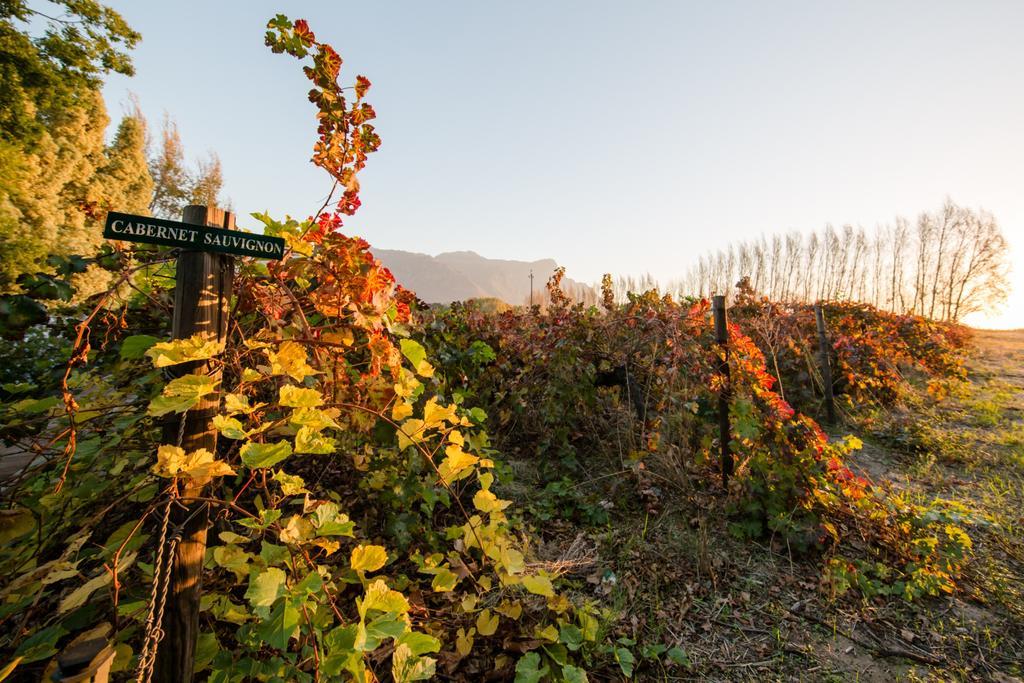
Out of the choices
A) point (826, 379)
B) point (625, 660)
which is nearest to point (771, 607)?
point (625, 660)

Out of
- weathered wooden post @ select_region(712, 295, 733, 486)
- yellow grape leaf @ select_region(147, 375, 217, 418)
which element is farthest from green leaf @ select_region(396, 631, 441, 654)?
weathered wooden post @ select_region(712, 295, 733, 486)

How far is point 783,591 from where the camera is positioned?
2602mm

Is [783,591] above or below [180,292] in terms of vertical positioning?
below

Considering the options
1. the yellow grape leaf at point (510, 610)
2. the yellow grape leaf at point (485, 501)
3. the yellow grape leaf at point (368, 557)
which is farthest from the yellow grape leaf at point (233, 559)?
the yellow grape leaf at point (510, 610)

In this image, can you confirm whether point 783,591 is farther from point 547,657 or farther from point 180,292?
point 180,292

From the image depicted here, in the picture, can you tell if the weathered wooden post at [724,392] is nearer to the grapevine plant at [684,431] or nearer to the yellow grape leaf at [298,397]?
the grapevine plant at [684,431]

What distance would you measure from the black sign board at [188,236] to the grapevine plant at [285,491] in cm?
8

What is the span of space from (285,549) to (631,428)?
320cm

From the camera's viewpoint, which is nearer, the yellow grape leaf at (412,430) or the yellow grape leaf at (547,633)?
the yellow grape leaf at (412,430)

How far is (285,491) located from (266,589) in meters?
0.23

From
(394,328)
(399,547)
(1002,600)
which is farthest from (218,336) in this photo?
(1002,600)

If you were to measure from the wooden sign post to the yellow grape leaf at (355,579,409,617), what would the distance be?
1.62 ft

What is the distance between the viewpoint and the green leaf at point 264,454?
975 millimetres

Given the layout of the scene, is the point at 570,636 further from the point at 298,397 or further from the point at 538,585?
the point at 298,397
